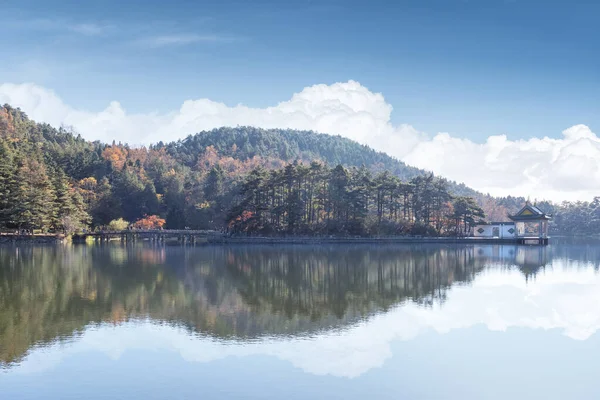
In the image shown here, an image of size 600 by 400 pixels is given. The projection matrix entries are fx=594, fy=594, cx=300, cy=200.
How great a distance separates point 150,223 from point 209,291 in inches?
2019

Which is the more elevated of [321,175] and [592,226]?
[321,175]

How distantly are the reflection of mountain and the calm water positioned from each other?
0.30 ft

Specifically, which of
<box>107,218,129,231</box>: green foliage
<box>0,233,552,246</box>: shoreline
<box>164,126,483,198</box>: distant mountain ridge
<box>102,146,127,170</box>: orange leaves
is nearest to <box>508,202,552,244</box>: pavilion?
<box>0,233,552,246</box>: shoreline

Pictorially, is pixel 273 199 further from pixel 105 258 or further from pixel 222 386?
pixel 222 386

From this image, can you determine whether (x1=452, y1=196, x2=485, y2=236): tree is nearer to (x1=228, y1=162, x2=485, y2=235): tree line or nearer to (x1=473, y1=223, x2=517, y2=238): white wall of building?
(x1=228, y1=162, x2=485, y2=235): tree line

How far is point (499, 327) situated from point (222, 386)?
A: 9453 millimetres

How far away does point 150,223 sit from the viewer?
73.3m

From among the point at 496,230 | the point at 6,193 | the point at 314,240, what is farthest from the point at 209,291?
the point at 496,230

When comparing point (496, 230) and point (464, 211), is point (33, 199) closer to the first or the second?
point (464, 211)

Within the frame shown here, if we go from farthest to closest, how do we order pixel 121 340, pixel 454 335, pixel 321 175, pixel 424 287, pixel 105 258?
pixel 321 175, pixel 105 258, pixel 424 287, pixel 454 335, pixel 121 340

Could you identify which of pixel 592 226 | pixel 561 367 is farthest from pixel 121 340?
pixel 592 226

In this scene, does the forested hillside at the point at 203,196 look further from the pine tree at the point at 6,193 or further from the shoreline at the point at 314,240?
the shoreline at the point at 314,240

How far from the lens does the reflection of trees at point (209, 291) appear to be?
17.3m

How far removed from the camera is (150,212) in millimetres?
77062
